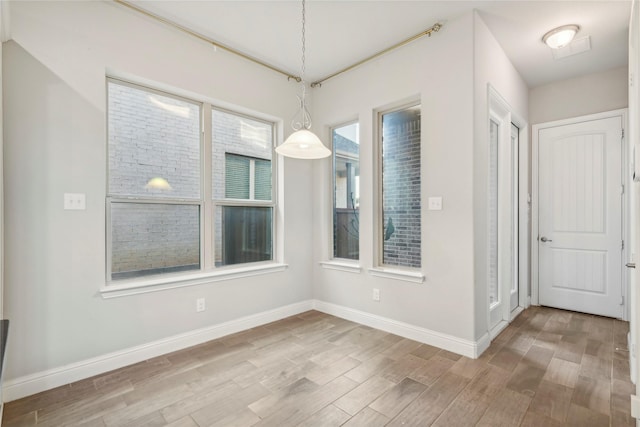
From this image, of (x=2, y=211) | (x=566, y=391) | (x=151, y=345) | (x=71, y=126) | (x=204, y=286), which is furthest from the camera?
(x=204, y=286)

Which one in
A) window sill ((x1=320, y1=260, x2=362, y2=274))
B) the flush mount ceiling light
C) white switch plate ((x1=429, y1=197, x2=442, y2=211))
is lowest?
window sill ((x1=320, y1=260, x2=362, y2=274))

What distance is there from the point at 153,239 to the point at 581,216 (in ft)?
15.7

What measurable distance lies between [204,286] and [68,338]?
41.1 inches

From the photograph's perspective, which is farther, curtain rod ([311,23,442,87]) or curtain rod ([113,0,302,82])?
curtain rod ([311,23,442,87])

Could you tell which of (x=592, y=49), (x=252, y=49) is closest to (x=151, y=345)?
(x=252, y=49)

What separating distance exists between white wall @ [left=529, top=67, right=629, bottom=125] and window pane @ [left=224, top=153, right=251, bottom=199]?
149 inches

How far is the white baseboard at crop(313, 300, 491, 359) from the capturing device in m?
2.64

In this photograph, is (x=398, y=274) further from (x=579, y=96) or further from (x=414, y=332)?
(x=579, y=96)

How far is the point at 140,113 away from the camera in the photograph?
2709 millimetres

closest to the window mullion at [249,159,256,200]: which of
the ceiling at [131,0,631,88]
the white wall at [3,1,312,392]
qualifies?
the white wall at [3,1,312,392]

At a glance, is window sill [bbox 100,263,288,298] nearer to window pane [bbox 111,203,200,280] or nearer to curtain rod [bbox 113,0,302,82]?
window pane [bbox 111,203,200,280]

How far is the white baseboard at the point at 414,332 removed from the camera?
2.64m

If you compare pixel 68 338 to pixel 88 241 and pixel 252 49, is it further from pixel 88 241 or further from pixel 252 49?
pixel 252 49

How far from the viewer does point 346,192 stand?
12.4 feet
